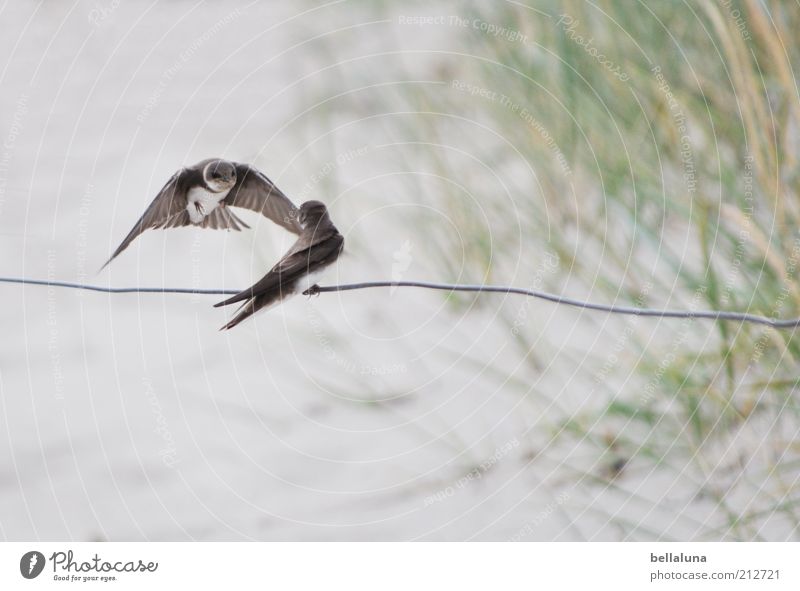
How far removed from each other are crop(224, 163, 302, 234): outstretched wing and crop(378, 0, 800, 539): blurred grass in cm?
13

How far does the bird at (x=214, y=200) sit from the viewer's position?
26.3 inches

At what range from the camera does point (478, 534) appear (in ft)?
2.30

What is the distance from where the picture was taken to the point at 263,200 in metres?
0.67

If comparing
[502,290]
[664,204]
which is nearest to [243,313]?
[502,290]

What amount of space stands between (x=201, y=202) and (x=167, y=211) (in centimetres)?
3
